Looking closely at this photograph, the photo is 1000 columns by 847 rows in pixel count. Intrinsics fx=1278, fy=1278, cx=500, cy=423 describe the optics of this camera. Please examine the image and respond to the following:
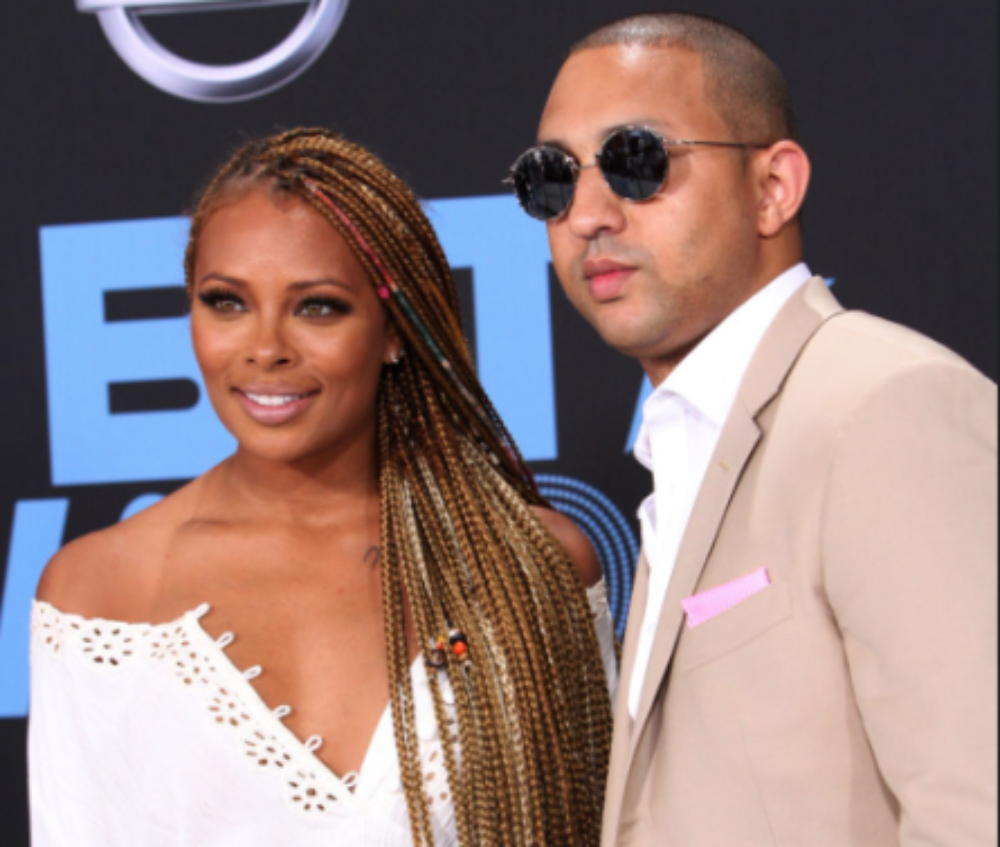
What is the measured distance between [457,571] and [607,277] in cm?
82

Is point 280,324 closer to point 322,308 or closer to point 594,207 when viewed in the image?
Result: point 322,308

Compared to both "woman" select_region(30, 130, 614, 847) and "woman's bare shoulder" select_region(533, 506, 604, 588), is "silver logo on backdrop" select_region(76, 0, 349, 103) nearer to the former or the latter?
"woman" select_region(30, 130, 614, 847)

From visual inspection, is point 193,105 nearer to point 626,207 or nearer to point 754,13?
point 754,13

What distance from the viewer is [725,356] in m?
1.73

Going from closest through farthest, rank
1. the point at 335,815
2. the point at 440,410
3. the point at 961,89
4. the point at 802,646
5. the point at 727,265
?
the point at 802,646 < the point at 727,265 < the point at 335,815 < the point at 440,410 < the point at 961,89

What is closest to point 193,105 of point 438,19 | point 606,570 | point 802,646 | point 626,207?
point 438,19

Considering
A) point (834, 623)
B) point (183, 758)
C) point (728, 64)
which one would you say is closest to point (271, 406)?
point (183, 758)

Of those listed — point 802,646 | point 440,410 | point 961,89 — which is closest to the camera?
point 802,646

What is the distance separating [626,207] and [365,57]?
178 cm

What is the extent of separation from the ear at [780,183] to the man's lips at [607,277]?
20 cm

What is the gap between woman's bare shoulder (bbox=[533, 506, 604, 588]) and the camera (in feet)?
8.24

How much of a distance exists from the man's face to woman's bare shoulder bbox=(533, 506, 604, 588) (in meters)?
0.79

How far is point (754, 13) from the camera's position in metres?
3.23

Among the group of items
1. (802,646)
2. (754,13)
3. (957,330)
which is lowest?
(802,646)
